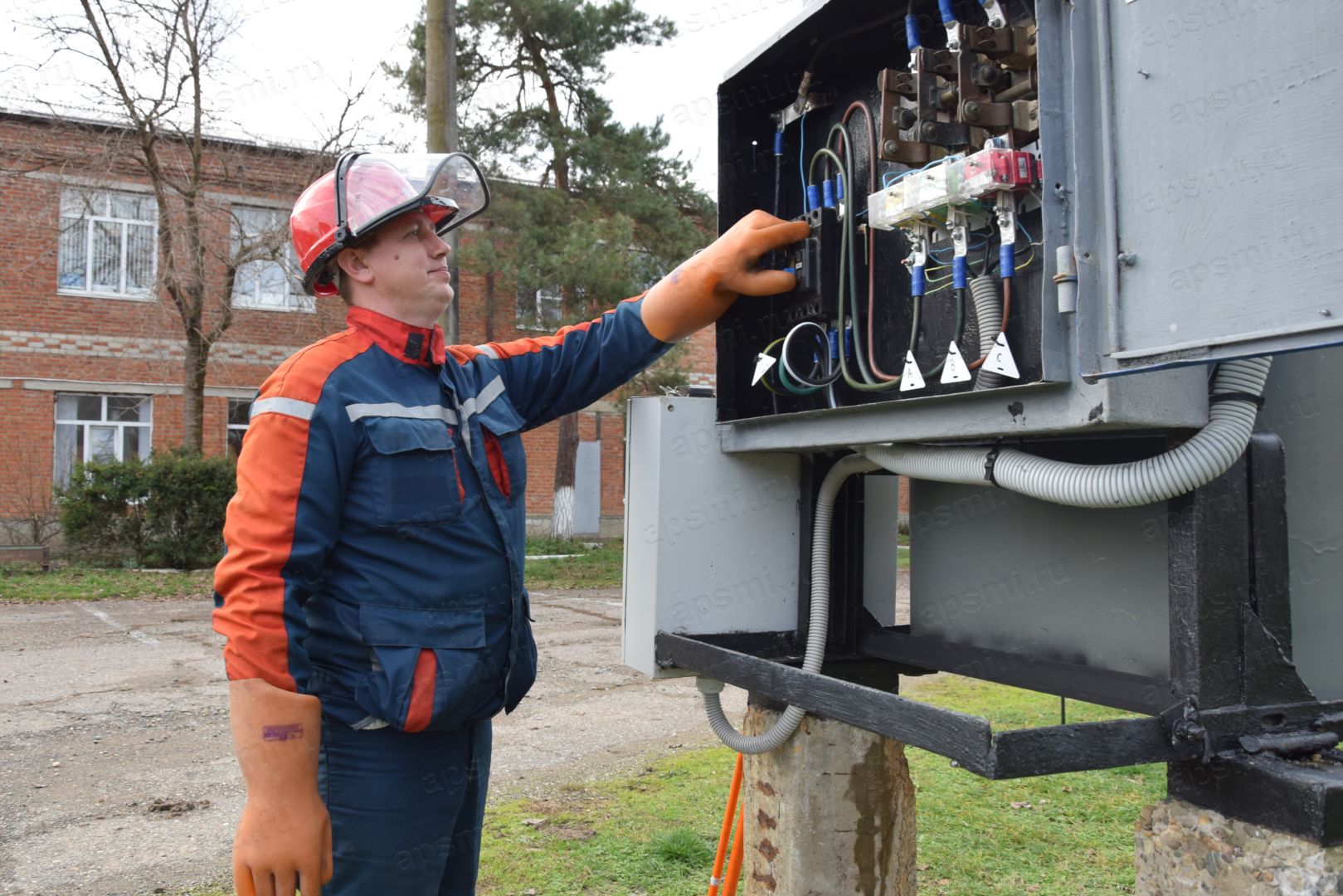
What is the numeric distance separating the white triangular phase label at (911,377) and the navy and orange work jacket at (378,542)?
88 centimetres

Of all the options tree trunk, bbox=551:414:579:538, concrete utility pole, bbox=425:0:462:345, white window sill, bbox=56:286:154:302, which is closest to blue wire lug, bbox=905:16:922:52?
concrete utility pole, bbox=425:0:462:345

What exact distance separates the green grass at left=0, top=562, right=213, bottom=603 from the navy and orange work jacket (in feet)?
33.4

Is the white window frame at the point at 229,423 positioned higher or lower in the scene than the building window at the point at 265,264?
lower

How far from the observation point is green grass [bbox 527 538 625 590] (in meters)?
12.8

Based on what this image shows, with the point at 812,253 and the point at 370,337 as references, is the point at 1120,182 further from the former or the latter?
the point at 370,337

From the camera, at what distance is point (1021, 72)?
190 centimetres

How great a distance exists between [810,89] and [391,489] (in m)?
1.39

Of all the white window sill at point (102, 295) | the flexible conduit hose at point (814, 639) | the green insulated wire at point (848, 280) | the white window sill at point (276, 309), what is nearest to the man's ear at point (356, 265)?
the green insulated wire at point (848, 280)

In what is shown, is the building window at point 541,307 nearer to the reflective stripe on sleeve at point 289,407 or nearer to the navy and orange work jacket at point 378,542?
the navy and orange work jacket at point 378,542

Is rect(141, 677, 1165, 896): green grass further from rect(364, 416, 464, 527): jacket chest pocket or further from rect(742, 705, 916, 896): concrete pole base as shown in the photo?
rect(364, 416, 464, 527): jacket chest pocket

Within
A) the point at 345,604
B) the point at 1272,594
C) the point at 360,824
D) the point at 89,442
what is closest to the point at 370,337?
the point at 345,604

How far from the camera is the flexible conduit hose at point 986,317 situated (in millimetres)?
1831

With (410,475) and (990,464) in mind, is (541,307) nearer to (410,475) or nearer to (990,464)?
(410,475)

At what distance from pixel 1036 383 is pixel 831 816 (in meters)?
A: 1.41
